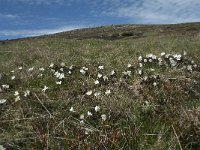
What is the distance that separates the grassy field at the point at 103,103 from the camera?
6.82 meters

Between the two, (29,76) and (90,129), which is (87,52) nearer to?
(29,76)

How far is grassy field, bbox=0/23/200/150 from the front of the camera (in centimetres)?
682

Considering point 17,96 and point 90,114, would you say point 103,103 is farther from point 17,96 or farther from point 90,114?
point 17,96

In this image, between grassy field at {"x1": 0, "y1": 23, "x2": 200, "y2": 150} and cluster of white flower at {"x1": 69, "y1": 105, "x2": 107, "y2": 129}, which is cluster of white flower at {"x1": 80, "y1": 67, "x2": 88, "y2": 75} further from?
cluster of white flower at {"x1": 69, "y1": 105, "x2": 107, "y2": 129}

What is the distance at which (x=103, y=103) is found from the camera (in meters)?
8.18

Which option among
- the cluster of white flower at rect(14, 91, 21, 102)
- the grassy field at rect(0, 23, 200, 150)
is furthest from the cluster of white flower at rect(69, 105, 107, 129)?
the cluster of white flower at rect(14, 91, 21, 102)

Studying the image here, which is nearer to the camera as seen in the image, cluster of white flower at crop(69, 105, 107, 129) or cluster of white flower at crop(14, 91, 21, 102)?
cluster of white flower at crop(69, 105, 107, 129)

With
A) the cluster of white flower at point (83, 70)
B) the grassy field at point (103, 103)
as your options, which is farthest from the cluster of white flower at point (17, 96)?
the cluster of white flower at point (83, 70)

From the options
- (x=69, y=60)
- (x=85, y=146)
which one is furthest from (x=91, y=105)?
(x=69, y=60)

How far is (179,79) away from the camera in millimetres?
9453

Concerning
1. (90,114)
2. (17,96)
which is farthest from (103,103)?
(17,96)

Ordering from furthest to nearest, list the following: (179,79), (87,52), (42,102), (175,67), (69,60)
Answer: (87,52)
(69,60)
(175,67)
(179,79)
(42,102)

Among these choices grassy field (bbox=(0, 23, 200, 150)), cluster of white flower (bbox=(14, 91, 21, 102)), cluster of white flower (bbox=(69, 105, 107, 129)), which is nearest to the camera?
grassy field (bbox=(0, 23, 200, 150))

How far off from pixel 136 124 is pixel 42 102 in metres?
2.29
